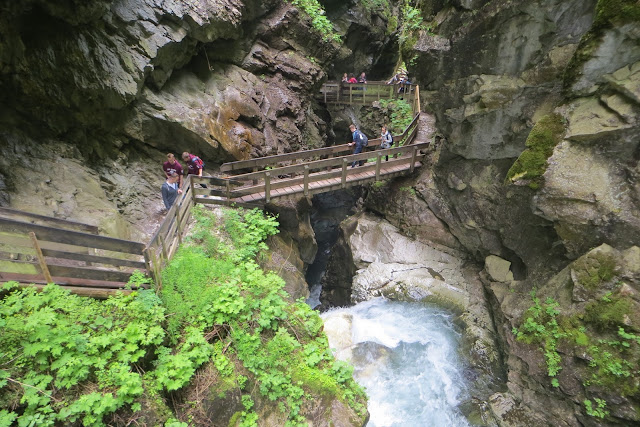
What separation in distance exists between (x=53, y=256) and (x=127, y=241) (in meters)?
0.91

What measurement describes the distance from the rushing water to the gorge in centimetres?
49

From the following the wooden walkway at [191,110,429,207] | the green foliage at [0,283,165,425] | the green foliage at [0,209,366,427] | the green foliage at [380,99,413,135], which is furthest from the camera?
the green foliage at [380,99,413,135]

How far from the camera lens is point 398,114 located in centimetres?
1714

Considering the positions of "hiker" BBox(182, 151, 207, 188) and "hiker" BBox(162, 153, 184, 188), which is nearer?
"hiker" BBox(162, 153, 184, 188)

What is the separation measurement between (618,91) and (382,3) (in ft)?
62.7

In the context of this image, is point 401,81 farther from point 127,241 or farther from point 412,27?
point 127,241

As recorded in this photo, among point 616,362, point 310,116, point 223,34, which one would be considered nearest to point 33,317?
point 616,362

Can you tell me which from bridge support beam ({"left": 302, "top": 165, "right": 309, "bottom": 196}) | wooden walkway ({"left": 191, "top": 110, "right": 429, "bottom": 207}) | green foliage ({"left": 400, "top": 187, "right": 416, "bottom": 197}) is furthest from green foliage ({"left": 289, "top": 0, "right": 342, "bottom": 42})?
bridge support beam ({"left": 302, "top": 165, "right": 309, "bottom": 196})

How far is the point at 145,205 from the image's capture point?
Answer: 352 inches

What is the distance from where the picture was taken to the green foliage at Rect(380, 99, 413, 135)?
1634 cm

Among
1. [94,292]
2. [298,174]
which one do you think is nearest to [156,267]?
[94,292]

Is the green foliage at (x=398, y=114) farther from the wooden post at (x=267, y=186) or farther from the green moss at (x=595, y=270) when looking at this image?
the green moss at (x=595, y=270)

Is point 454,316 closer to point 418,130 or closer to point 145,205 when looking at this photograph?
point 418,130

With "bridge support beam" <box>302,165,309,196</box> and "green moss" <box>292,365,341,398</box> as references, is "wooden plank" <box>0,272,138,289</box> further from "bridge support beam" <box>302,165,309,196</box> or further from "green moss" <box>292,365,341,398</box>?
"bridge support beam" <box>302,165,309,196</box>
